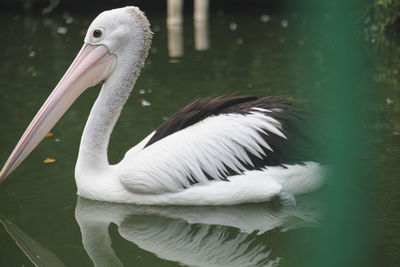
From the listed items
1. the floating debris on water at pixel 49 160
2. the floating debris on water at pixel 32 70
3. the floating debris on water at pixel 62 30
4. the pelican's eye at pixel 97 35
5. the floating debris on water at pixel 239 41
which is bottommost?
the floating debris on water at pixel 49 160

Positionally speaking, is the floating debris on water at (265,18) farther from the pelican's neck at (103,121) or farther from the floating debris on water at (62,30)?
the pelican's neck at (103,121)

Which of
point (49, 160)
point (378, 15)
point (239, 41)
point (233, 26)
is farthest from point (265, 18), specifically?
point (49, 160)

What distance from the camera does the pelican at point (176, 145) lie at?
3.66 meters

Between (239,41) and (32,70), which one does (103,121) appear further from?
(239,41)

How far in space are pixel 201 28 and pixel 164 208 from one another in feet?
31.5

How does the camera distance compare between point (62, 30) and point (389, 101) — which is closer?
point (389, 101)

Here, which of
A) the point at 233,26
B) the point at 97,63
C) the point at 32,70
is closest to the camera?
the point at 97,63

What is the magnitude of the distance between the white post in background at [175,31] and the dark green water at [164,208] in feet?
0.72

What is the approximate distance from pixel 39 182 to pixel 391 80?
15.4 ft

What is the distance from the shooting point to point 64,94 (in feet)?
12.6

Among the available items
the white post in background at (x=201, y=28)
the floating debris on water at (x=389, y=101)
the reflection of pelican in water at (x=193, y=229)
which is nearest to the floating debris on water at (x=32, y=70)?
the white post in background at (x=201, y=28)

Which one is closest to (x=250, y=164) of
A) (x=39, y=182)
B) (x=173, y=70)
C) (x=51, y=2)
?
(x=39, y=182)

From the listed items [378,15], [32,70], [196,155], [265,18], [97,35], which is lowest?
[196,155]

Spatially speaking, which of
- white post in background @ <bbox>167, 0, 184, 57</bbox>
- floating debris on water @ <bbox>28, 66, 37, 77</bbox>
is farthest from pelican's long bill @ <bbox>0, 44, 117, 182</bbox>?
white post in background @ <bbox>167, 0, 184, 57</bbox>
